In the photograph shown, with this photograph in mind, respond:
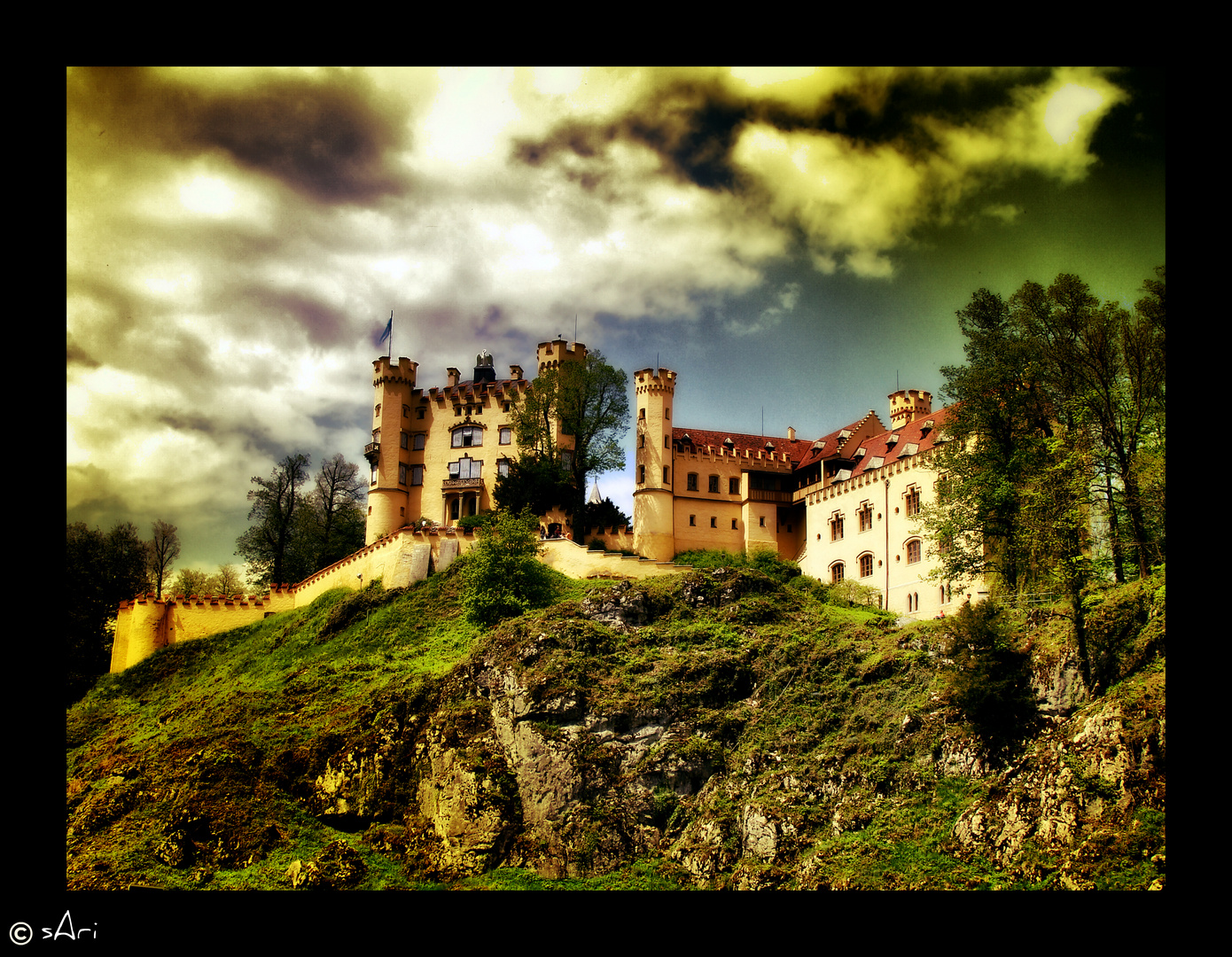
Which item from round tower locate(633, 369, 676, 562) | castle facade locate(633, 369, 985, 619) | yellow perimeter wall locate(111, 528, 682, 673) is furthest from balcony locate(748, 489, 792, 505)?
yellow perimeter wall locate(111, 528, 682, 673)

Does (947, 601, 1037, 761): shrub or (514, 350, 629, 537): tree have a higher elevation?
(514, 350, 629, 537): tree

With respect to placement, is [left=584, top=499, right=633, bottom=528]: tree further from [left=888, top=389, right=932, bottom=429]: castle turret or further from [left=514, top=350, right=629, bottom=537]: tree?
[left=888, top=389, right=932, bottom=429]: castle turret

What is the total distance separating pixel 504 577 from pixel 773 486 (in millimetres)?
18530

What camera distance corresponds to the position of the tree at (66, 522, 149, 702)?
169 feet

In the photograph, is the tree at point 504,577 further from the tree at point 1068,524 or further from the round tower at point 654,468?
the tree at point 1068,524

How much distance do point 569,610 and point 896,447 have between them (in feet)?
62.8

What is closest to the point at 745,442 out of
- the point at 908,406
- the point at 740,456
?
the point at 740,456

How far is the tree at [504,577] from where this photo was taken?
4519 cm

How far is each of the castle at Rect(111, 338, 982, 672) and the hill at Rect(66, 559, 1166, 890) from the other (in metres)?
6.81

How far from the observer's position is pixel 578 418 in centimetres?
5503

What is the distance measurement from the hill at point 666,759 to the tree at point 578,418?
11.3 meters

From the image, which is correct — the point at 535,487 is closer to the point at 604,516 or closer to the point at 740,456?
the point at 604,516

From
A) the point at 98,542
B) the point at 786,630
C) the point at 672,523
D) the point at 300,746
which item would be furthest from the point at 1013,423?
the point at 98,542

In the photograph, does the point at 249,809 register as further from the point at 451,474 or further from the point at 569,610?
the point at 451,474
